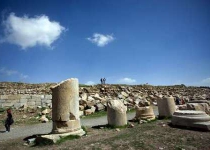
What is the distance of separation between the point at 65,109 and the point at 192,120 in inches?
216

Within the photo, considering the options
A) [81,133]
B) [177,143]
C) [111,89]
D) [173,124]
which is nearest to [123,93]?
[111,89]

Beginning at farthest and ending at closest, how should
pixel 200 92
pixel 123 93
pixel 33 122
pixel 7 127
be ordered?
pixel 200 92 < pixel 123 93 < pixel 33 122 < pixel 7 127

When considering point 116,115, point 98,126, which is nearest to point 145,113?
point 116,115

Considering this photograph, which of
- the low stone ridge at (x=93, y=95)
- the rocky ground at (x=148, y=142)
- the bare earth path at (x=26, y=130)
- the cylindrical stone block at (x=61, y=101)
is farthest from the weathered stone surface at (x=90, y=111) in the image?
the rocky ground at (x=148, y=142)

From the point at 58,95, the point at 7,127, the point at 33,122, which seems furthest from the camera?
the point at 33,122

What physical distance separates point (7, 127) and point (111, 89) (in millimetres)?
13191

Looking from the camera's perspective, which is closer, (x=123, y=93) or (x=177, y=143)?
(x=177, y=143)

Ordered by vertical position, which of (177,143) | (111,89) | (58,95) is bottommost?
(177,143)

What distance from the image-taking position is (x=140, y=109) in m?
12.0

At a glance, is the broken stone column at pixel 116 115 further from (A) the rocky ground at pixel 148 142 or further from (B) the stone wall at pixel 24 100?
(B) the stone wall at pixel 24 100

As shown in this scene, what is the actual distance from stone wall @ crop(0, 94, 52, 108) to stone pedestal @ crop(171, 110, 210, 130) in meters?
12.0

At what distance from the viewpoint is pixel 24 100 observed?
17.9 meters

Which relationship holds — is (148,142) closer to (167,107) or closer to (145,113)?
(145,113)

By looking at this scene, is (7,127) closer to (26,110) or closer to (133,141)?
(26,110)
